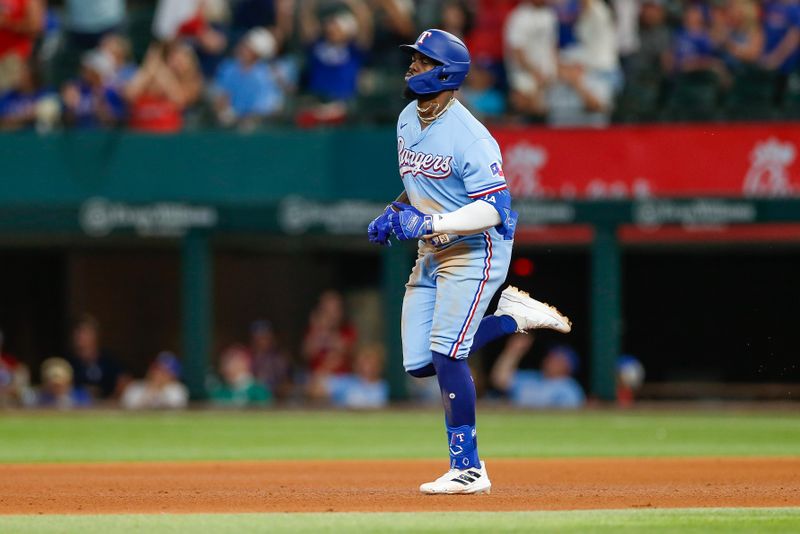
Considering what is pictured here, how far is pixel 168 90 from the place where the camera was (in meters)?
15.7

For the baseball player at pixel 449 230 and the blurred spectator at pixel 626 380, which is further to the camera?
the blurred spectator at pixel 626 380

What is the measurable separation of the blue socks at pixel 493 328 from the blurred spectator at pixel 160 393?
8847 mm

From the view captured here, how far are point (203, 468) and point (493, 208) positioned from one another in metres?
3.45

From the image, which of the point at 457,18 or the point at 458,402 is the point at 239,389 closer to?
the point at 457,18

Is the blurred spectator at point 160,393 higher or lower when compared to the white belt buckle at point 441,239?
lower

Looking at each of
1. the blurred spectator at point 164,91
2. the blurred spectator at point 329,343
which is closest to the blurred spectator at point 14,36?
the blurred spectator at point 164,91

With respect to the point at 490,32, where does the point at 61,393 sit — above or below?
below

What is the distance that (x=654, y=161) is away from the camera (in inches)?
584

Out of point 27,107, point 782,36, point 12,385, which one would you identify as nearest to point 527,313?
point 782,36

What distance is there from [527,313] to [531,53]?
8.31 m

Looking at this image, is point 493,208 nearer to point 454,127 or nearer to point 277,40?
point 454,127

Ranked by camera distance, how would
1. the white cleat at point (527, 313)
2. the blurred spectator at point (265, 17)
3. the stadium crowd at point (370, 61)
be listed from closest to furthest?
1. the white cleat at point (527, 313)
2. the stadium crowd at point (370, 61)
3. the blurred spectator at point (265, 17)

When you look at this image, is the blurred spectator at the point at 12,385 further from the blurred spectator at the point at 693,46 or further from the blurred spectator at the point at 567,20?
the blurred spectator at the point at 693,46

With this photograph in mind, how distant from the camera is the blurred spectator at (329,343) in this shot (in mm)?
15562
